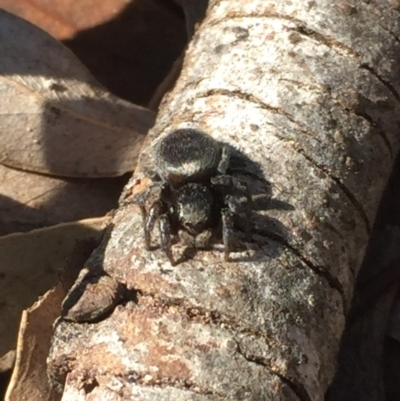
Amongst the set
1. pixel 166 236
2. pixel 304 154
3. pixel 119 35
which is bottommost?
pixel 166 236

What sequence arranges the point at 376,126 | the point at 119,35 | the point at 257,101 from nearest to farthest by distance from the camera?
the point at 257,101 < the point at 376,126 < the point at 119,35

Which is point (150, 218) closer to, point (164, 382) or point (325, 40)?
point (164, 382)

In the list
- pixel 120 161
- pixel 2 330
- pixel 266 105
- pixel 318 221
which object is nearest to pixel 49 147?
pixel 120 161

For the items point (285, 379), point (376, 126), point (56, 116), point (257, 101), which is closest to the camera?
point (285, 379)

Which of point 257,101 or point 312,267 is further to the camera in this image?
point 257,101

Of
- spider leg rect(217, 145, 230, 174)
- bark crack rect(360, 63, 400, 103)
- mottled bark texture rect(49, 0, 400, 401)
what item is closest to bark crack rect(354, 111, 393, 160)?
mottled bark texture rect(49, 0, 400, 401)

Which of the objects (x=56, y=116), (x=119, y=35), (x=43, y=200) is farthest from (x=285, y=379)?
(x=119, y=35)

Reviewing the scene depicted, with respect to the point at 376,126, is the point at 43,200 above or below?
below
